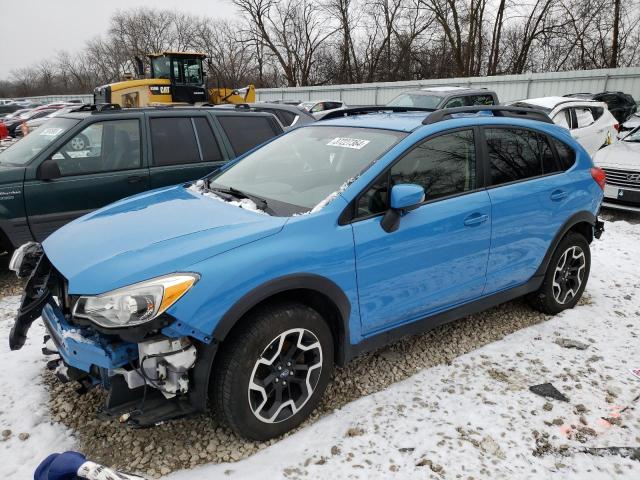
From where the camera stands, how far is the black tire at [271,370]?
241cm

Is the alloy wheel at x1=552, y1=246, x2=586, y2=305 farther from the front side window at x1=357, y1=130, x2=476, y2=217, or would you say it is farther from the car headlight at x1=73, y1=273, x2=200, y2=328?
the car headlight at x1=73, y1=273, x2=200, y2=328

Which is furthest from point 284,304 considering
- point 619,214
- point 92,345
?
point 619,214

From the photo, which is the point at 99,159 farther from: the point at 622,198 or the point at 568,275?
the point at 622,198

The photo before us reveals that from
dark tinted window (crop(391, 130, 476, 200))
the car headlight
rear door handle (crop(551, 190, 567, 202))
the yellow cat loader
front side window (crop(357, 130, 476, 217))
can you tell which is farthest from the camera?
the yellow cat loader

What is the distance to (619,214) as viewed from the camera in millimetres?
8086

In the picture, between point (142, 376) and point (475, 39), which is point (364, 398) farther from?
point (475, 39)

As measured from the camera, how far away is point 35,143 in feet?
16.9

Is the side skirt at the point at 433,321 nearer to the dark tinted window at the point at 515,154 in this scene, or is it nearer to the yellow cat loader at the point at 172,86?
the dark tinted window at the point at 515,154

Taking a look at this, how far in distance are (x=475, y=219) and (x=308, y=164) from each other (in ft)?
3.93

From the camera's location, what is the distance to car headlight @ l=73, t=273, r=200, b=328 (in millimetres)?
2174

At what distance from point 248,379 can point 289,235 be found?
2.51 ft

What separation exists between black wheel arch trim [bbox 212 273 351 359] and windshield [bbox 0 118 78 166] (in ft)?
12.3

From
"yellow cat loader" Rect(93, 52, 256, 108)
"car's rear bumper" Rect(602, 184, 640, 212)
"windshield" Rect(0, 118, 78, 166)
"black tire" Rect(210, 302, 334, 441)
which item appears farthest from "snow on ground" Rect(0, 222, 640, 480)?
"yellow cat loader" Rect(93, 52, 256, 108)

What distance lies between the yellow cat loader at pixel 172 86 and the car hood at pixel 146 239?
13.8 m
